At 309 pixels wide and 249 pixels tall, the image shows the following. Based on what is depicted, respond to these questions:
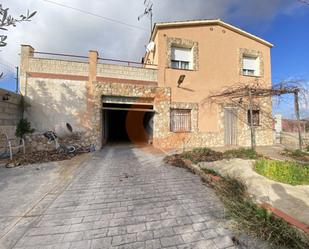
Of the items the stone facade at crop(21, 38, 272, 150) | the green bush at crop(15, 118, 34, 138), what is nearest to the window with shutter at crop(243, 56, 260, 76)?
the stone facade at crop(21, 38, 272, 150)

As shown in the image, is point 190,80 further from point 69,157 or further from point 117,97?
point 69,157

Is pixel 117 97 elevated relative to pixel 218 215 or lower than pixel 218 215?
elevated

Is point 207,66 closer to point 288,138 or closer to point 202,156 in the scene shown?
point 202,156

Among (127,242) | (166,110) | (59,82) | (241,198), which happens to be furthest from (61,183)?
(166,110)

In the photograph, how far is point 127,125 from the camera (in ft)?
53.2

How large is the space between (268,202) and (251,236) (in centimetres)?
113

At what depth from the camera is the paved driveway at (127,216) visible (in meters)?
2.47

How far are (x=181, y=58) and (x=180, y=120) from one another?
11.6 ft

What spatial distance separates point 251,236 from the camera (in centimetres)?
254

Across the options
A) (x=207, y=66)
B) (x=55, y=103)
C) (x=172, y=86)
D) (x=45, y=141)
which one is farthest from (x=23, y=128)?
(x=207, y=66)

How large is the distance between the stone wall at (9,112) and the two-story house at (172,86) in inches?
19.5

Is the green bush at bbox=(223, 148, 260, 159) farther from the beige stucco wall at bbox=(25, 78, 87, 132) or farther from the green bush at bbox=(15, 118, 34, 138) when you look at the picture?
the green bush at bbox=(15, 118, 34, 138)

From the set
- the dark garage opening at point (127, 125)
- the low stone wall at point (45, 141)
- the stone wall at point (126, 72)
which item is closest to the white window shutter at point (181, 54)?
the stone wall at point (126, 72)

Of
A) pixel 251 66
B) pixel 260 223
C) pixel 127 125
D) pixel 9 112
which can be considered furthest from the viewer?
pixel 127 125
